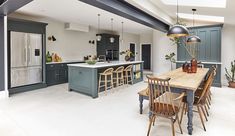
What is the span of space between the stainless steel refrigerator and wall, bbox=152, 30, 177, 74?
5.33 m

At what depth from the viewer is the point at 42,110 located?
3.81 metres

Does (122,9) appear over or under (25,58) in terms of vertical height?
over

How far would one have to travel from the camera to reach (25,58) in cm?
557

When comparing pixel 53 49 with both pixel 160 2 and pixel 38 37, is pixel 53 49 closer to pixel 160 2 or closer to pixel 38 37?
pixel 38 37

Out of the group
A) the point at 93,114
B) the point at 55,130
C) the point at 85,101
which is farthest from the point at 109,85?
the point at 55,130

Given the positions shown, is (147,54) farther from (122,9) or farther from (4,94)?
(4,94)

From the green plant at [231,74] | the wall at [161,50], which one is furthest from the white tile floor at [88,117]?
the wall at [161,50]

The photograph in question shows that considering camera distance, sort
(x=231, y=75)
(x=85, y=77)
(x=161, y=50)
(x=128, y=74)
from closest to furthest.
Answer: (x=85, y=77)
(x=231, y=75)
(x=128, y=74)
(x=161, y=50)

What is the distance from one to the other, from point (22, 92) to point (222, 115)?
5587 mm

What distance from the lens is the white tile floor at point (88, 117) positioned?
2848 mm

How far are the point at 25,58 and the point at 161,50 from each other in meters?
5.89

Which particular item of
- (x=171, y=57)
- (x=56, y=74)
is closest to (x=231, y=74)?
(x=171, y=57)

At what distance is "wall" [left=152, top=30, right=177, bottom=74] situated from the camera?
8.14m

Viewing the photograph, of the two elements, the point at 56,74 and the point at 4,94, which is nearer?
the point at 4,94
